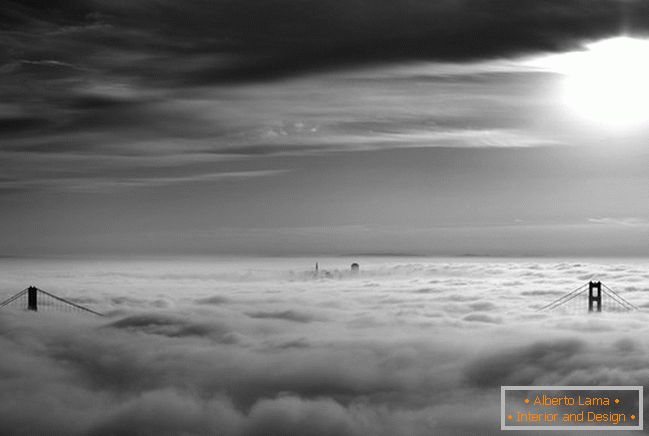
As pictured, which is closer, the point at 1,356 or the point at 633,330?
the point at 633,330

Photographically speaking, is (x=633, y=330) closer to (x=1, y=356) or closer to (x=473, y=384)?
(x=473, y=384)

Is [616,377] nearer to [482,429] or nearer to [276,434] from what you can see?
[482,429]

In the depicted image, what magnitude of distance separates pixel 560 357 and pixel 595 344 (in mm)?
8901

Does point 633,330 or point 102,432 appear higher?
point 633,330

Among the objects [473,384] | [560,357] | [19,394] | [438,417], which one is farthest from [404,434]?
[19,394]

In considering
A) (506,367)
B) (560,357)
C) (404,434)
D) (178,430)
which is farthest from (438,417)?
(178,430)

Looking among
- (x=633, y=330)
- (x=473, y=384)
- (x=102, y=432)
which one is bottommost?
(x=102, y=432)

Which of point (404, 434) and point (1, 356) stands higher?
point (1, 356)

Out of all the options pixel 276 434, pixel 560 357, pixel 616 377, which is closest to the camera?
pixel 616 377

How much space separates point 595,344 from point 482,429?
113ft

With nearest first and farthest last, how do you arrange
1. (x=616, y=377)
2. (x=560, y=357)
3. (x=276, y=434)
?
(x=616, y=377)
(x=560, y=357)
(x=276, y=434)

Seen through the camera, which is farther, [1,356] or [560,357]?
[1,356]

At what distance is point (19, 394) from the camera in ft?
654

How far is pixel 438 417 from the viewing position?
7589 inches
